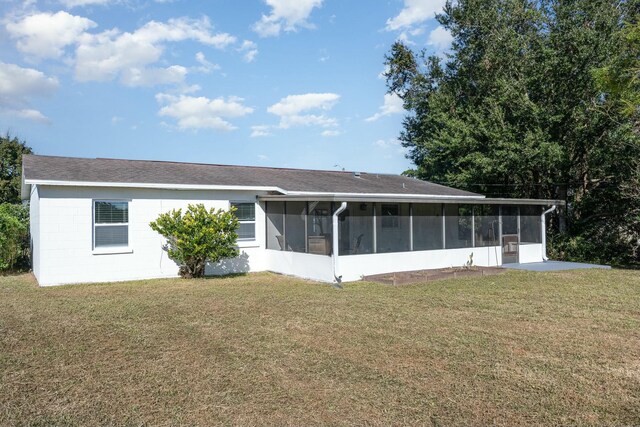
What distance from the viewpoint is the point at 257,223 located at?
44.7 ft

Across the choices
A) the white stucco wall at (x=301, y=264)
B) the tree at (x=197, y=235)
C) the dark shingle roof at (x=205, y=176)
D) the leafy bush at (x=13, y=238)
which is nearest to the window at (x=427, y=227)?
the dark shingle roof at (x=205, y=176)

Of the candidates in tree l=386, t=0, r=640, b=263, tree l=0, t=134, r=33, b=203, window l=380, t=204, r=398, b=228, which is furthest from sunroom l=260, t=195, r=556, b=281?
tree l=0, t=134, r=33, b=203

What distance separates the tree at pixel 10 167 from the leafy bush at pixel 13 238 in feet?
43.2

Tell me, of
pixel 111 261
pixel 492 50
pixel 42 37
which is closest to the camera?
pixel 111 261

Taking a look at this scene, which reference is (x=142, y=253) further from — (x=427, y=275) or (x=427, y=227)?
(x=427, y=227)

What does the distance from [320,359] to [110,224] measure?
8.34 metres

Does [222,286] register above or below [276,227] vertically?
below

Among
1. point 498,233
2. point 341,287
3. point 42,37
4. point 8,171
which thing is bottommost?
point 341,287

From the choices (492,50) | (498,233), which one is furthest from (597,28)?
(498,233)

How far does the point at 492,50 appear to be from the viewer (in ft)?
61.0

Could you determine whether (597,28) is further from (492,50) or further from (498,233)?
(498,233)

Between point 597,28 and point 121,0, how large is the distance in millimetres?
16102

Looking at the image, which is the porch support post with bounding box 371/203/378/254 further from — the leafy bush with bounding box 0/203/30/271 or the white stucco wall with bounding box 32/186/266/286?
the leafy bush with bounding box 0/203/30/271

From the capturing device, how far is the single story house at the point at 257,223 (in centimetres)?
1098
